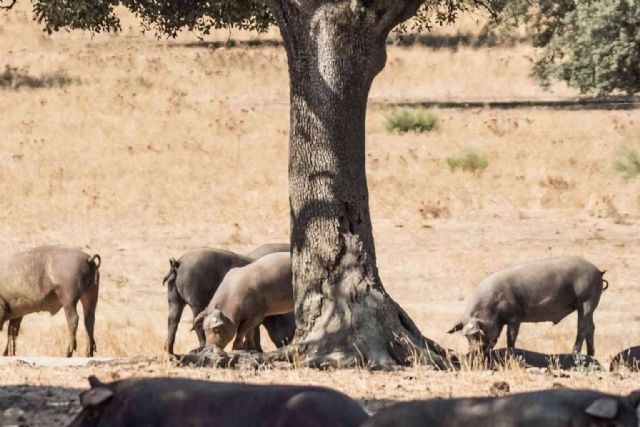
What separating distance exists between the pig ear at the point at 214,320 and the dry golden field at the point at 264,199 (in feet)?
4.92

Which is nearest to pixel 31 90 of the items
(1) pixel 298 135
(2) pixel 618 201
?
(2) pixel 618 201

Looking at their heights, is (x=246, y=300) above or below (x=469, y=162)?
below

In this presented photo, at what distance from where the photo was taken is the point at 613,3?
3747 centimetres

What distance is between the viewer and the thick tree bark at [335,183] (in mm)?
12453

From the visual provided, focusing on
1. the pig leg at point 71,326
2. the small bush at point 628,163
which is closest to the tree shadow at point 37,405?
the pig leg at point 71,326

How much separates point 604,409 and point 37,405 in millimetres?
4574

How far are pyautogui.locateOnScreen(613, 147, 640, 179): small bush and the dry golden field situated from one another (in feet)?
0.89

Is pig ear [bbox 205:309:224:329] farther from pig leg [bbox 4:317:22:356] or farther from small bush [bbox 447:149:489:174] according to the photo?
small bush [bbox 447:149:489:174]

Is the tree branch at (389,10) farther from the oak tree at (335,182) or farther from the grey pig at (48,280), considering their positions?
the grey pig at (48,280)

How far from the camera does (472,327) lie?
15.3m

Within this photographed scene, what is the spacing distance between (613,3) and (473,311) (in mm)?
23379

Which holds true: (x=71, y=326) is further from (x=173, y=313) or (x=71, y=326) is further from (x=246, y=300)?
(x=246, y=300)

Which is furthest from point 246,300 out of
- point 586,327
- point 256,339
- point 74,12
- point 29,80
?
point 29,80

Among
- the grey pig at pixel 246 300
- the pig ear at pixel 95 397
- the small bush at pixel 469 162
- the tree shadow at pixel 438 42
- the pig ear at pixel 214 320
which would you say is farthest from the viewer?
the tree shadow at pixel 438 42
